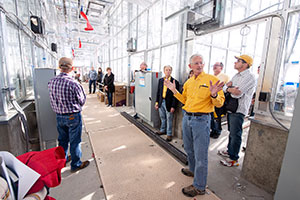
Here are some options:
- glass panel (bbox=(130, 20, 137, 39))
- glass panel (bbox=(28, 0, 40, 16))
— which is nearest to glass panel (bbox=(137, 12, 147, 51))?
glass panel (bbox=(130, 20, 137, 39))

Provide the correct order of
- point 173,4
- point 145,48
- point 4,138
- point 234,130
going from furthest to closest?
point 145,48, point 173,4, point 234,130, point 4,138

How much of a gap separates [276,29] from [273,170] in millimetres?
1695

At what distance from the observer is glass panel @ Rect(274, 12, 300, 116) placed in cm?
162

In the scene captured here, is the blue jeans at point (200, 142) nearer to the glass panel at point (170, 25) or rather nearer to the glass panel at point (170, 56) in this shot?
the glass panel at point (170, 56)

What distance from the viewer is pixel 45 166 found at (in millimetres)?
688

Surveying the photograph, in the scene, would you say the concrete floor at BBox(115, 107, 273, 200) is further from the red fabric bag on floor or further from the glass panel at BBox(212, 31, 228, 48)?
the glass panel at BBox(212, 31, 228, 48)

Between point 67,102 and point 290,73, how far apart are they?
9.07 ft

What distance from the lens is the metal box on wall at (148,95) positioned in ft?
11.8

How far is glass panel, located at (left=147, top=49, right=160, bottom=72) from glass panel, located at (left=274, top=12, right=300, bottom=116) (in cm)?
298

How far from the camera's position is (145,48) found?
16.5 feet

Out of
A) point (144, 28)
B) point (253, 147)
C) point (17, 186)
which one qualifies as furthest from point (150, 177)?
point (144, 28)

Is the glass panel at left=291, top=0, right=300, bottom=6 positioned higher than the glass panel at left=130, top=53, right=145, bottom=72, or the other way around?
the glass panel at left=291, top=0, right=300, bottom=6

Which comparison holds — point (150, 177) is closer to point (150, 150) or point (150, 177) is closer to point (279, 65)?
point (150, 150)

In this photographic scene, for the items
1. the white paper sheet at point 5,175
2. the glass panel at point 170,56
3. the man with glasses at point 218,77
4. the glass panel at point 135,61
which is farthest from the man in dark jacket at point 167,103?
the glass panel at point 135,61
